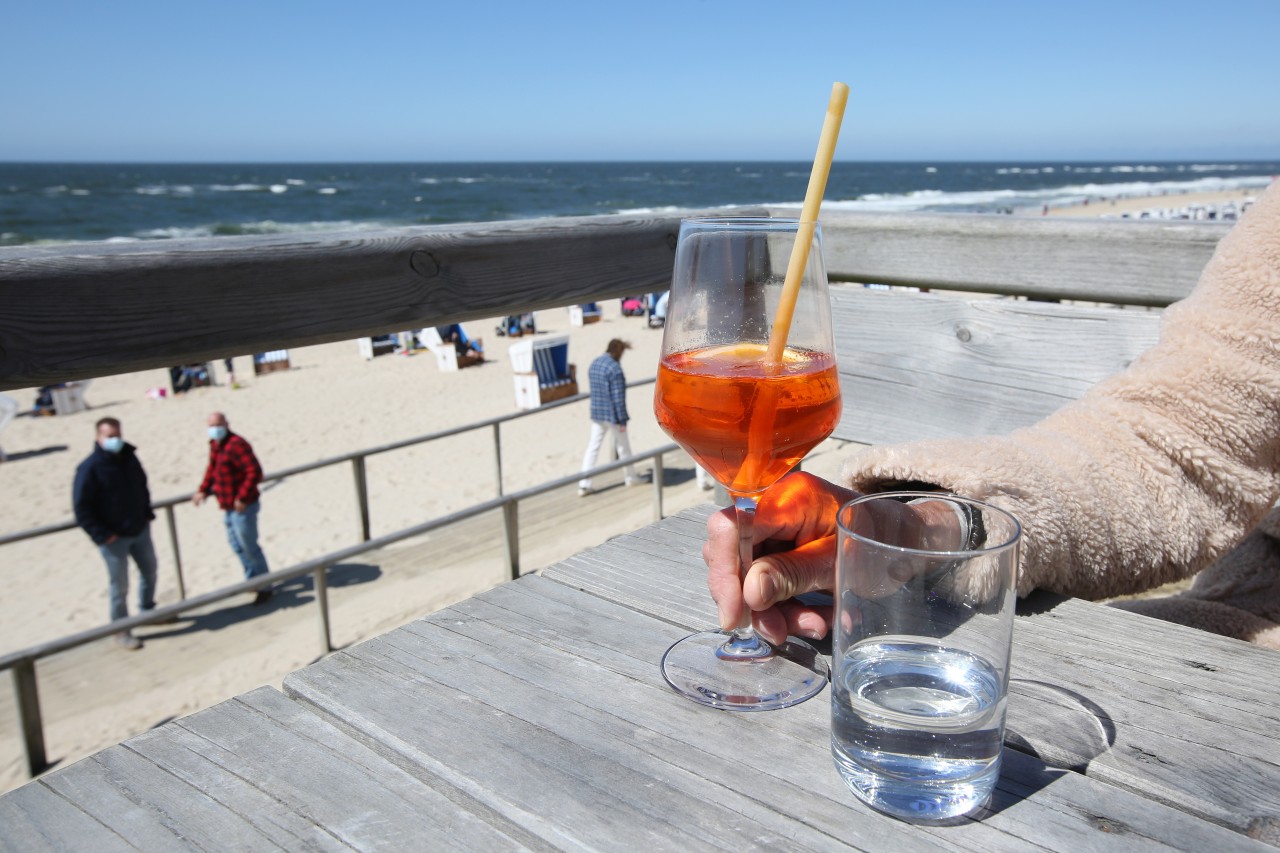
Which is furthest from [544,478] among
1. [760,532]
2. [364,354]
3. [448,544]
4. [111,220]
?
[111,220]

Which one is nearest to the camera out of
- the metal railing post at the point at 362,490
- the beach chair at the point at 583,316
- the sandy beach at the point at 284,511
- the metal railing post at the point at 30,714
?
the metal railing post at the point at 30,714

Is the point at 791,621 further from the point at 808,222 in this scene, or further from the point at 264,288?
the point at 264,288

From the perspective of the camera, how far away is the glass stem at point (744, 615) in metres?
0.90

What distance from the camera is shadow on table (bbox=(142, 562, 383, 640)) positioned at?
7.73 meters

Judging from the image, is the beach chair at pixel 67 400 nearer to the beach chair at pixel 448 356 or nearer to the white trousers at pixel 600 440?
the beach chair at pixel 448 356

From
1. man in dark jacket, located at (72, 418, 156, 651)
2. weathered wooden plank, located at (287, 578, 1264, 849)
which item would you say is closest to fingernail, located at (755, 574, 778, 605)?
weathered wooden plank, located at (287, 578, 1264, 849)

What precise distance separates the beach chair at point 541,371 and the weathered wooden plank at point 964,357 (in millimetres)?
11672

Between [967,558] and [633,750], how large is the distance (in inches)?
12.4

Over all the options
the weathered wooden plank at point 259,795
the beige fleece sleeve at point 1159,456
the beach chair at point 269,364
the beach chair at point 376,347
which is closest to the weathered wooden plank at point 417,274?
the beige fleece sleeve at point 1159,456

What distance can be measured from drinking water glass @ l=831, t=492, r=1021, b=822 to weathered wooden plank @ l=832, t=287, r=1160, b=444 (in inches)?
48.0

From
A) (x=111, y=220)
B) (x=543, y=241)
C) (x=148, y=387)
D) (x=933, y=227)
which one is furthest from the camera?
(x=111, y=220)

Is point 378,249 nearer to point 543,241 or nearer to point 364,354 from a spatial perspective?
point 543,241

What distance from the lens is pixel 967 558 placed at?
0.66m

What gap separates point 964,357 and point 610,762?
146 centimetres
